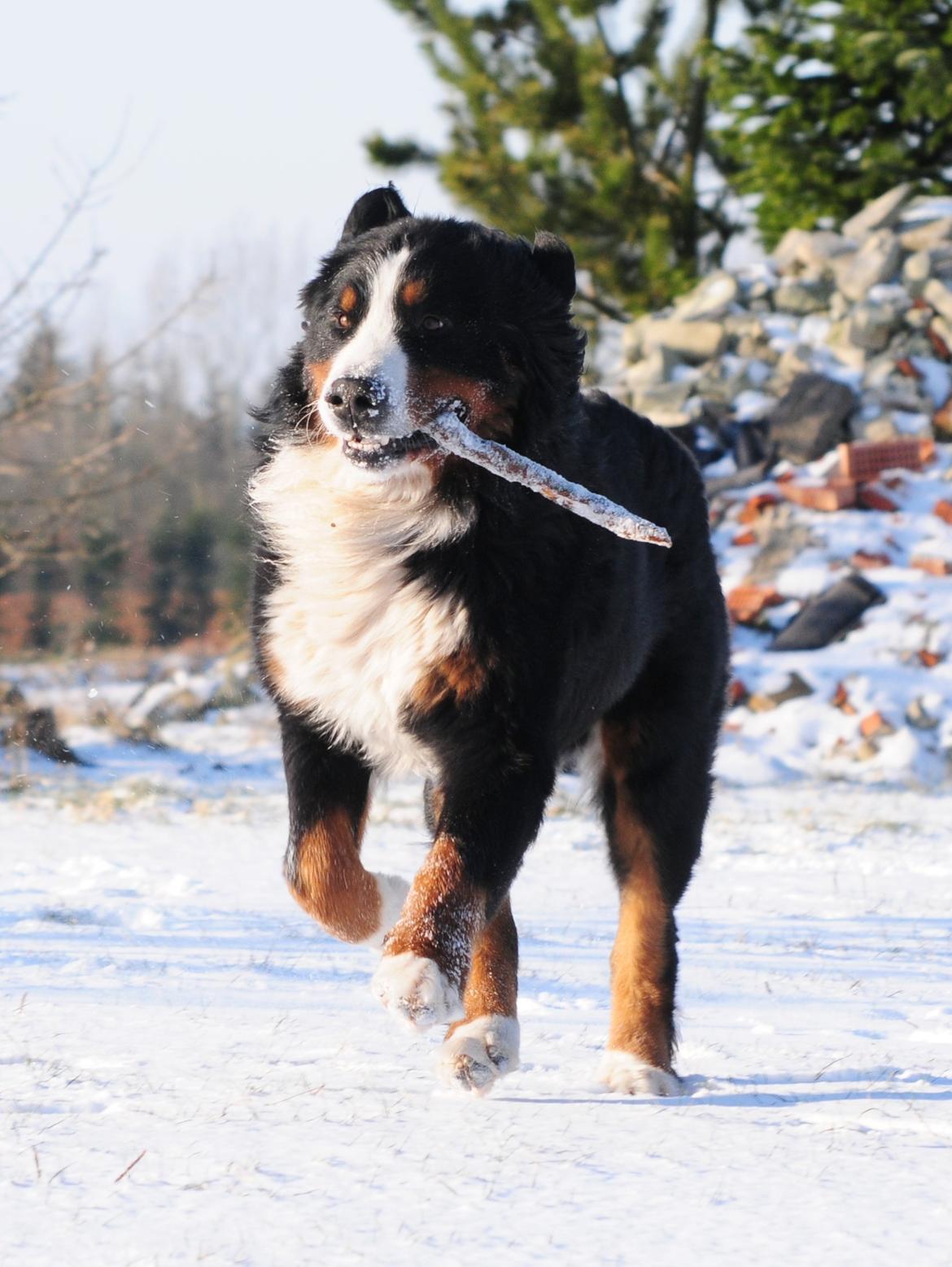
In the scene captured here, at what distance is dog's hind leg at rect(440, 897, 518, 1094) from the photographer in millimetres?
3367

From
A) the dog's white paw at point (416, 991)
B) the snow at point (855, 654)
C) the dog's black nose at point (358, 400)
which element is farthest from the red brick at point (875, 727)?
the dog's white paw at point (416, 991)

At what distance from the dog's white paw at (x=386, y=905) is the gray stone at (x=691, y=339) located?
1314cm

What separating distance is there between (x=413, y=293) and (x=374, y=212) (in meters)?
0.54

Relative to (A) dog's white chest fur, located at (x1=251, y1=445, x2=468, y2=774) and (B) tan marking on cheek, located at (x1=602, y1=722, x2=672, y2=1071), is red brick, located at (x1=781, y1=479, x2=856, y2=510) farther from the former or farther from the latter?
(A) dog's white chest fur, located at (x1=251, y1=445, x2=468, y2=774)

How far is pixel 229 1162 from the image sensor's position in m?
2.70

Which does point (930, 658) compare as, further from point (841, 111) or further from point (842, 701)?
point (841, 111)

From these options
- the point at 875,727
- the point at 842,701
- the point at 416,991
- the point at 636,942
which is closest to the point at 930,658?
the point at 842,701

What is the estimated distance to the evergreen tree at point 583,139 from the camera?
2297cm

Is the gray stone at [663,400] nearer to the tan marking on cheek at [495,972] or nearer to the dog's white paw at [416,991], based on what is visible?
the tan marking on cheek at [495,972]

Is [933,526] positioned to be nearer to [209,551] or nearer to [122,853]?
[122,853]

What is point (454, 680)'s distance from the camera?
11.9 ft

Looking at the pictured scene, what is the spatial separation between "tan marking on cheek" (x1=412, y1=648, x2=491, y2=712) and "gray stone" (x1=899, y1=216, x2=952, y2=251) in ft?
47.8

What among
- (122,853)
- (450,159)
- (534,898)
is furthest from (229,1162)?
(450,159)

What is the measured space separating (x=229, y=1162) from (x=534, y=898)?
3.90 metres
